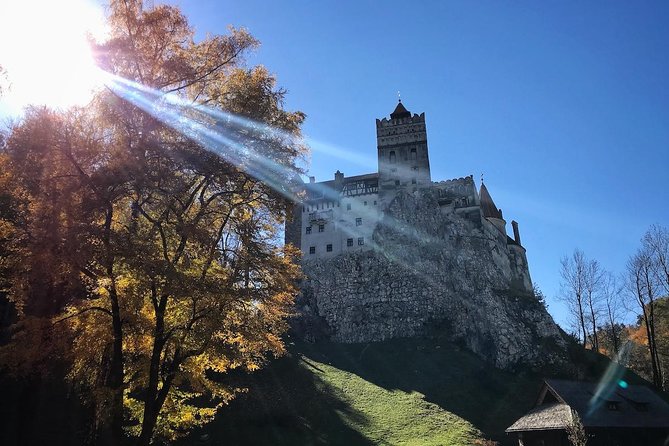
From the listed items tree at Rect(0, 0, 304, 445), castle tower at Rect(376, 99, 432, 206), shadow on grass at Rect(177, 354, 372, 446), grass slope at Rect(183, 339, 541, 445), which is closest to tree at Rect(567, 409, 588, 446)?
grass slope at Rect(183, 339, 541, 445)

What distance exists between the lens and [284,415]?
29.5 meters

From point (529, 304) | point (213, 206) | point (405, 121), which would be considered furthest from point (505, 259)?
point (213, 206)

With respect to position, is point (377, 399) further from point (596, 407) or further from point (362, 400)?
point (596, 407)

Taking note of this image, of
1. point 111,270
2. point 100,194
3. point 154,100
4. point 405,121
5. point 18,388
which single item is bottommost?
point 18,388

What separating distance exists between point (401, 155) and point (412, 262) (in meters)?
14.8

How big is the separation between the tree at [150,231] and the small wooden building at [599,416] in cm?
1854

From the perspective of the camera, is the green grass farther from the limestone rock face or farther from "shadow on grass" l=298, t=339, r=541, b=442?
the limestone rock face

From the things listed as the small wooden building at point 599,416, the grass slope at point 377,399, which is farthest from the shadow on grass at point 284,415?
the small wooden building at point 599,416

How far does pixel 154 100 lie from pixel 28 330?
6.50 meters

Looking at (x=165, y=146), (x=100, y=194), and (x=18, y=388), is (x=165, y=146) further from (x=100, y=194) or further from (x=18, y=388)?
(x=18, y=388)

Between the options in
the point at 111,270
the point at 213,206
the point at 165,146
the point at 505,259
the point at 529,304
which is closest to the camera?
the point at 111,270

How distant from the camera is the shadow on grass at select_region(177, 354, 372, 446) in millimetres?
26719

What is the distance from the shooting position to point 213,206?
46.8 ft

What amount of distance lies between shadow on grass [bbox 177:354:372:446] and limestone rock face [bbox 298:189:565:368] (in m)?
14.3
